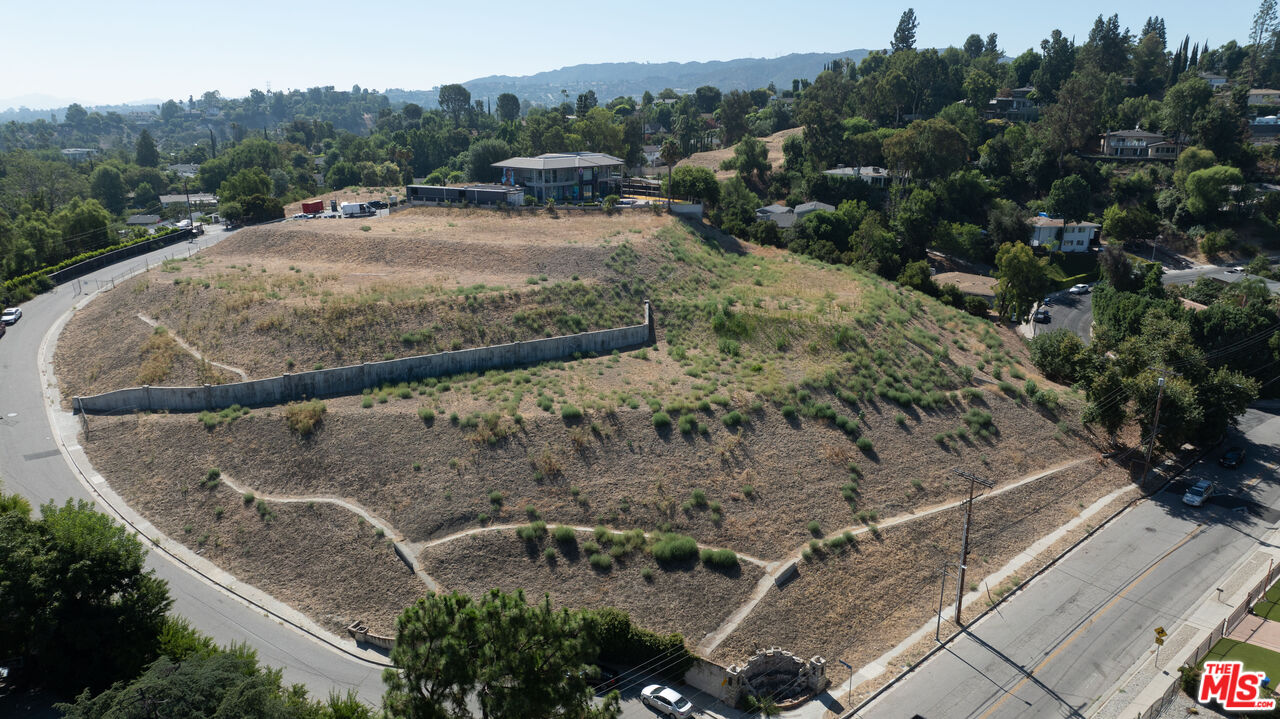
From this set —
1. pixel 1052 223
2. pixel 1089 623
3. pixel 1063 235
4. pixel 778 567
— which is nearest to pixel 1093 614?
pixel 1089 623

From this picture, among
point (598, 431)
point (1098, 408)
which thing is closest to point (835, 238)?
point (1098, 408)

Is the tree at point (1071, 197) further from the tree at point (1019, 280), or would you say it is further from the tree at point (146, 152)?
the tree at point (146, 152)

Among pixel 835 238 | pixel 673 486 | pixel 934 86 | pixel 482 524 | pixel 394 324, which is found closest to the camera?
pixel 482 524

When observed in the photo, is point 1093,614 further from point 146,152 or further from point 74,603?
point 146,152

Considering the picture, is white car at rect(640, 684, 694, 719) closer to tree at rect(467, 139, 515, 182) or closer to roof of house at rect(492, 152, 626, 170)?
roof of house at rect(492, 152, 626, 170)

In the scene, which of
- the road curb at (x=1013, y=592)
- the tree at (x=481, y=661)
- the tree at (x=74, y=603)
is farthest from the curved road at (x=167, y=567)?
the road curb at (x=1013, y=592)

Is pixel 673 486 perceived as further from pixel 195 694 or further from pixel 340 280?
pixel 340 280

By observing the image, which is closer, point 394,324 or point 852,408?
point 852,408
